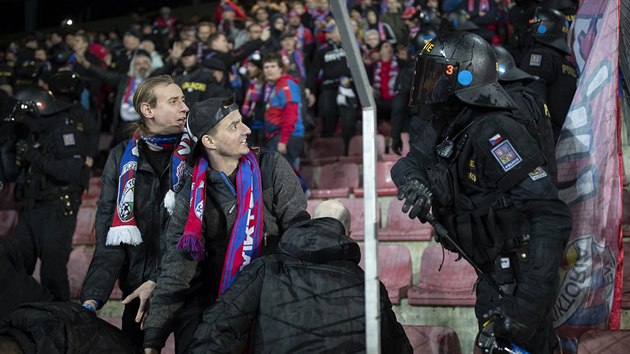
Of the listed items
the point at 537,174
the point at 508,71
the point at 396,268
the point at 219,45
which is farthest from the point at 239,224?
the point at 219,45

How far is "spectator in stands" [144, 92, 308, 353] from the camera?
3.11 metres

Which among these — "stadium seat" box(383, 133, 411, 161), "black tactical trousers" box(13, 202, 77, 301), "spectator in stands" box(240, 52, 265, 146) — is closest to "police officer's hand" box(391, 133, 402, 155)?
"stadium seat" box(383, 133, 411, 161)

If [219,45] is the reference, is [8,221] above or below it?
below

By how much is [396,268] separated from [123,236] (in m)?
2.14

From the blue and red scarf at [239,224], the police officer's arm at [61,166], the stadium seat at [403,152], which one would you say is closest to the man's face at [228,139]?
the blue and red scarf at [239,224]

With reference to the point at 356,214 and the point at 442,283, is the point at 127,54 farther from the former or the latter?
the point at 442,283

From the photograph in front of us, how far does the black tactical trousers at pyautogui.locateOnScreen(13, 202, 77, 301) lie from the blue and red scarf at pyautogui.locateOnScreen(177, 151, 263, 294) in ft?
8.05

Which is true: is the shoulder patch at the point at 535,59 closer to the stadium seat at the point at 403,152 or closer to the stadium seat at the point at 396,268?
the stadium seat at the point at 396,268

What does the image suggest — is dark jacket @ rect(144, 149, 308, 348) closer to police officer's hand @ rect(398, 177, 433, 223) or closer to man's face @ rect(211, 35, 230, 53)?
police officer's hand @ rect(398, 177, 433, 223)

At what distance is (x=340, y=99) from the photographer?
818cm

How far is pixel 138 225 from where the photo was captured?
350 cm

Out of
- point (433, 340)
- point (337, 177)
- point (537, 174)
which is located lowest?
point (337, 177)

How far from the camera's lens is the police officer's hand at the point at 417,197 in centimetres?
276

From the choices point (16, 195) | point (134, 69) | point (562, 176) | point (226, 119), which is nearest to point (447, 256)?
point (562, 176)
